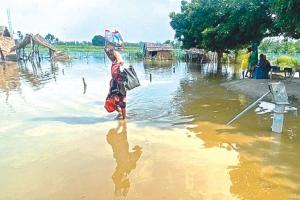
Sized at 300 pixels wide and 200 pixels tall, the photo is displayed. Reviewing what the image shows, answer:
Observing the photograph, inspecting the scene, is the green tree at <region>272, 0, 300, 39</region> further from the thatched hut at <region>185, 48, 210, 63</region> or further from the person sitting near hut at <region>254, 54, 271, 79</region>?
the thatched hut at <region>185, 48, 210, 63</region>

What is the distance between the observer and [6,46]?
4419 centimetres

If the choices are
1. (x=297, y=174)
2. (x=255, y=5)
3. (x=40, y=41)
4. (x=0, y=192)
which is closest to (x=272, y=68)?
(x=255, y=5)

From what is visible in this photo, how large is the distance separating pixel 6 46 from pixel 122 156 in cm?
4478

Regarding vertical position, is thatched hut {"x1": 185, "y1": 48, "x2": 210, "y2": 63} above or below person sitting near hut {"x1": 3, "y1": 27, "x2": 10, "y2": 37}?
below

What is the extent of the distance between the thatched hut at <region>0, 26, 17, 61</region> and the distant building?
20.7m

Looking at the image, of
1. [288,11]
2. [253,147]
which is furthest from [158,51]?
[253,147]

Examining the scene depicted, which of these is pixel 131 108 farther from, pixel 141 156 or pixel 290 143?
pixel 290 143

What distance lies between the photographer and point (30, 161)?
17.7 ft

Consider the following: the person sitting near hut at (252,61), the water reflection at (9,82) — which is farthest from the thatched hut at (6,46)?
the person sitting near hut at (252,61)

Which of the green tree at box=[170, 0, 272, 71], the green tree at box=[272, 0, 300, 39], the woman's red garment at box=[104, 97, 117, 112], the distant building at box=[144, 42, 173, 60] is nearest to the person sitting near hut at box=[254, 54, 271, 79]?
the green tree at box=[170, 0, 272, 71]

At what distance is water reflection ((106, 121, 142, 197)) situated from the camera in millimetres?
4418

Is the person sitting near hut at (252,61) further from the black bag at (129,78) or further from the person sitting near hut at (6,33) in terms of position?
the person sitting near hut at (6,33)

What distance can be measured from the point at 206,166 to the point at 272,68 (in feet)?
39.0

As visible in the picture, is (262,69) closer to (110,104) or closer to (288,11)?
(288,11)
